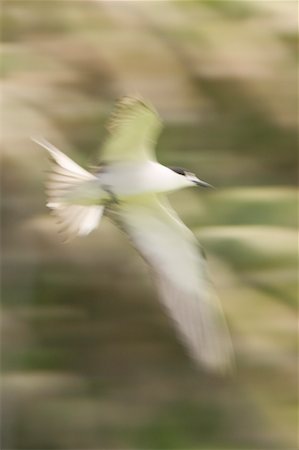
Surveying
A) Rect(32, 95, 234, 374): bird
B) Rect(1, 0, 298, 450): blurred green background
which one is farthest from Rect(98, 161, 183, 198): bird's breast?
Rect(1, 0, 298, 450): blurred green background

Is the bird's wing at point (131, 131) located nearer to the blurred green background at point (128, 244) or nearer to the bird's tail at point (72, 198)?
the bird's tail at point (72, 198)

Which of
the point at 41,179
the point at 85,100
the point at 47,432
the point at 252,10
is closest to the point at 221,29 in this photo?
the point at 252,10

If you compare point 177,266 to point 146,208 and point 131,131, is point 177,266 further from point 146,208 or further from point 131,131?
point 131,131

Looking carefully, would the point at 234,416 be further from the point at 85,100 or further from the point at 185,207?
the point at 85,100

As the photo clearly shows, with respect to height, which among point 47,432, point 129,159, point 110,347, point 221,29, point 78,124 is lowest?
point 47,432

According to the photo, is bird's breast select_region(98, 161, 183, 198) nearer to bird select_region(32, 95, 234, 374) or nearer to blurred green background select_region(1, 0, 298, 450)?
bird select_region(32, 95, 234, 374)

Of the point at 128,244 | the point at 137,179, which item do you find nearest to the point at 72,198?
the point at 137,179
